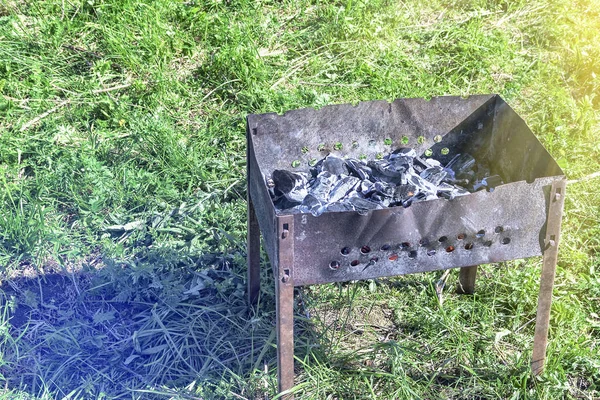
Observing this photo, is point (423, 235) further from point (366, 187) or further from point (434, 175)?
point (434, 175)

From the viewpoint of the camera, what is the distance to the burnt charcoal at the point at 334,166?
3311 millimetres

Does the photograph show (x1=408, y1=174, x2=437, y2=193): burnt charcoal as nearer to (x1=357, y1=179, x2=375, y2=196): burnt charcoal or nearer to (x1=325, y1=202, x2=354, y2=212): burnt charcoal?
(x1=357, y1=179, x2=375, y2=196): burnt charcoal

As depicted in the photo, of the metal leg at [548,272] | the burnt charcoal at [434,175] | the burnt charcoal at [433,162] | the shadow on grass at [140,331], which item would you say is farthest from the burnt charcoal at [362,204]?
the shadow on grass at [140,331]

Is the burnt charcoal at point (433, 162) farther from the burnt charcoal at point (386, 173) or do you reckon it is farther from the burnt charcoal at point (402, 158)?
the burnt charcoal at point (386, 173)

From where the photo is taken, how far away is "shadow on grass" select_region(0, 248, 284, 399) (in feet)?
Result: 10.7

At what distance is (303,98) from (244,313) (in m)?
1.93

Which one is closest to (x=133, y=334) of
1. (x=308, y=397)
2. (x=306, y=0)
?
(x=308, y=397)

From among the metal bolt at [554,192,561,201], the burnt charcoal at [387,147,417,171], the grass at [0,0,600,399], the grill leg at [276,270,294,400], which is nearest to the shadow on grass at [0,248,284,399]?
the grass at [0,0,600,399]

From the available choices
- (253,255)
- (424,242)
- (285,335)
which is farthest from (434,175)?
(285,335)

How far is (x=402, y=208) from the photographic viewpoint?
2611 millimetres

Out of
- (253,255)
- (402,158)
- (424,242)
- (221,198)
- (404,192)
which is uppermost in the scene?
(402,158)

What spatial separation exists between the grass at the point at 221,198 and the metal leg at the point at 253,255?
90mm

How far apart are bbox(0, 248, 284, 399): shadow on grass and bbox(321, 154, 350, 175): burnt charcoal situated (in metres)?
0.84

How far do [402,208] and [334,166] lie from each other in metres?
0.76
